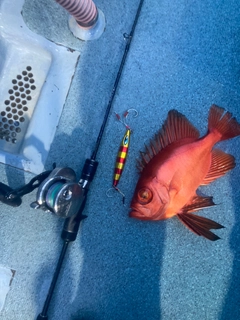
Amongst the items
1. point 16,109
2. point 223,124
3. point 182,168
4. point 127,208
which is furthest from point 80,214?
point 223,124

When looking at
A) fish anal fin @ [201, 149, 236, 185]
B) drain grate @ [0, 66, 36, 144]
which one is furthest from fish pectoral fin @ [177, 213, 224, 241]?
drain grate @ [0, 66, 36, 144]

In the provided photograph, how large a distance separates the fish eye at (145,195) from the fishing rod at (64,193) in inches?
8.4

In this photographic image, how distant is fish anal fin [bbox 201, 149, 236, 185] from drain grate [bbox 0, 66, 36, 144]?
82 cm

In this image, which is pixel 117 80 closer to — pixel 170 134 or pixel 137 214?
→ pixel 170 134

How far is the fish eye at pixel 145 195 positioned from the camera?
1348 millimetres

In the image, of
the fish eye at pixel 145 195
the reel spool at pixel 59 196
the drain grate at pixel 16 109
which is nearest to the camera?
the reel spool at pixel 59 196

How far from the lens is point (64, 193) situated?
47.5 inches

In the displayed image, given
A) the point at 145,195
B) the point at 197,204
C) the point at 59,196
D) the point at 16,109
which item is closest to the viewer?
the point at 59,196

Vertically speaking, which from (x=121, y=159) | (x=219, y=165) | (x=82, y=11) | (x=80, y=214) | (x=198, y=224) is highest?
(x=82, y=11)

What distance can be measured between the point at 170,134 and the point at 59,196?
0.56 metres

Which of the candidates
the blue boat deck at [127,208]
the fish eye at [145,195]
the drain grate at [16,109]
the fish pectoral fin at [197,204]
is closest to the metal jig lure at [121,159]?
the blue boat deck at [127,208]

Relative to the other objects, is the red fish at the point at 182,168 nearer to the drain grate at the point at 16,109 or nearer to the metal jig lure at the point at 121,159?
the metal jig lure at the point at 121,159

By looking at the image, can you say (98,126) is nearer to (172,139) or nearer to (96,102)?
(96,102)

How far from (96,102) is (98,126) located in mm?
105
